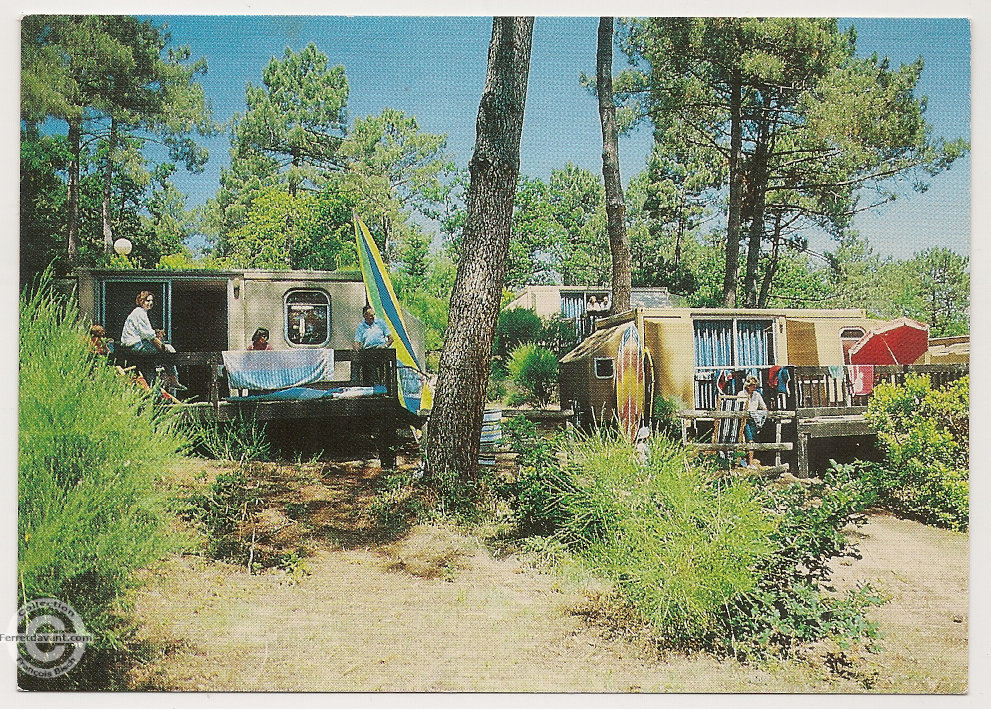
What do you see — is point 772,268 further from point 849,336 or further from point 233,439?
point 233,439

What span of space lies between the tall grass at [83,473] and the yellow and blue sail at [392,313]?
101cm

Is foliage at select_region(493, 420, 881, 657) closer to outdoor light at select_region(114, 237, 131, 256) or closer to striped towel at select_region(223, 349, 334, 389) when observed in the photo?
striped towel at select_region(223, 349, 334, 389)

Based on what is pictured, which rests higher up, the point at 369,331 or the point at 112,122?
the point at 112,122

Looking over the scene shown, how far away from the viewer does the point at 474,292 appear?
348cm

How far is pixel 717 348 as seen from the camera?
342 cm

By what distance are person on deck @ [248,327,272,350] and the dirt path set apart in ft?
3.18

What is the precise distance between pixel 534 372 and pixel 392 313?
70cm

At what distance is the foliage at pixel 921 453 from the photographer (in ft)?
11.1

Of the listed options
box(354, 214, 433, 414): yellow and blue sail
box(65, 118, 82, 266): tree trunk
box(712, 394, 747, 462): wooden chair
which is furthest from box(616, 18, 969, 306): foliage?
box(65, 118, 82, 266): tree trunk

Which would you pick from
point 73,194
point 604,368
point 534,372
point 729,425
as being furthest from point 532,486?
point 73,194

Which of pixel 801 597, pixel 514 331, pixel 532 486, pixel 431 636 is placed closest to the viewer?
pixel 801 597

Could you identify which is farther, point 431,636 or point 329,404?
point 329,404

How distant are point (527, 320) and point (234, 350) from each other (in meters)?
1.32

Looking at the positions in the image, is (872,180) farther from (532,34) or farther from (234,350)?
(234,350)
